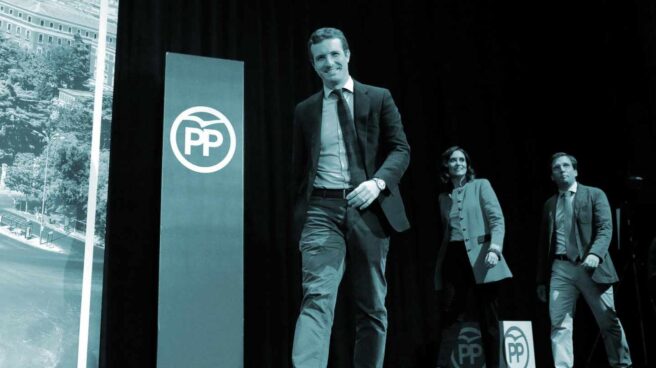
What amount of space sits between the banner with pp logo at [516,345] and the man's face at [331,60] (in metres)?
2.14

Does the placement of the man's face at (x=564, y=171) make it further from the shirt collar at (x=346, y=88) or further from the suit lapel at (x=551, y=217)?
the shirt collar at (x=346, y=88)

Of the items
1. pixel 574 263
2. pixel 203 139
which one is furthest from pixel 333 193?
pixel 574 263

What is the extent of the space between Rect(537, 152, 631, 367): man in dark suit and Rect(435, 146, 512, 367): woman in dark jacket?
0.49 metres

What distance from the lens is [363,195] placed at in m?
2.44

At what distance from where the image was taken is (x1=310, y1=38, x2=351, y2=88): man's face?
8.75ft

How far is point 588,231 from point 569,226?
125 millimetres

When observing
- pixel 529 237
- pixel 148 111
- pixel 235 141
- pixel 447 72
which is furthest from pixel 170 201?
pixel 529 237

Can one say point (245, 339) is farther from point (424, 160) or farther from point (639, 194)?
point (639, 194)

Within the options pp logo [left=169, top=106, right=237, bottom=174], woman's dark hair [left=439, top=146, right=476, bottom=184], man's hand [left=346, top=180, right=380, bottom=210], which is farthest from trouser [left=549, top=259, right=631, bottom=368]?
man's hand [left=346, top=180, right=380, bottom=210]

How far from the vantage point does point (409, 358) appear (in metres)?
4.96

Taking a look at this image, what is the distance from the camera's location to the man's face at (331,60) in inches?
105

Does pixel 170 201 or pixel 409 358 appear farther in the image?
pixel 409 358

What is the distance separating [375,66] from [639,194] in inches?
97.5

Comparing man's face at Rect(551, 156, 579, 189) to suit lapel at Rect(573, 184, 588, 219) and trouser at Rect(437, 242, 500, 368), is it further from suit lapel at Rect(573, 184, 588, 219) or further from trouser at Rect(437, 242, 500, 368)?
trouser at Rect(437, 242, 500, 368)
